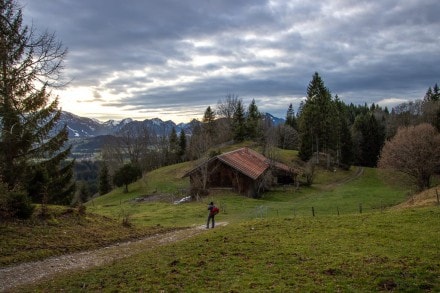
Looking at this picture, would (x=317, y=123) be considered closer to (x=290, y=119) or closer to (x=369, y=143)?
(x=369, y=143)

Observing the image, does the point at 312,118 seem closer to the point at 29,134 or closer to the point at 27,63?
the point at 29,134

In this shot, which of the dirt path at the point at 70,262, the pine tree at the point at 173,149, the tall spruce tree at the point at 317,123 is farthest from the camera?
the pine tree at the point at 173,149

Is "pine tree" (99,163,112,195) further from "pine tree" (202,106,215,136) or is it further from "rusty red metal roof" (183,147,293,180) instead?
"rusty red metal roof" (183,147,293,180)

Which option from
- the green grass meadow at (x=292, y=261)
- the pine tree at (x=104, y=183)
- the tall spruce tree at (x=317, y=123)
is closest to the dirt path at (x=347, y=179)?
the tall spruce tree at (x=317, y=123)

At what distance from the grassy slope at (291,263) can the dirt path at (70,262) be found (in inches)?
41.7

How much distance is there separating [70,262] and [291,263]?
30.6 feet

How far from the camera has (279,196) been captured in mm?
53094

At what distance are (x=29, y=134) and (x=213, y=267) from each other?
1644 centimetres

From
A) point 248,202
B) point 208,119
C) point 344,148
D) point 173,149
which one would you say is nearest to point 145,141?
point 173,149

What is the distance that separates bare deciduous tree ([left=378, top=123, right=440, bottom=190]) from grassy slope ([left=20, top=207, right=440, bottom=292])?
2464cm

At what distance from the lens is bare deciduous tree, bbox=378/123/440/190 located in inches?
1644

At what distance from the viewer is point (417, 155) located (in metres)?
42.0

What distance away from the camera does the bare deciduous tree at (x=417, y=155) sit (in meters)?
41.8

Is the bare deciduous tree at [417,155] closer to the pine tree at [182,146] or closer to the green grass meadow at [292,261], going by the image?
the green grass meadow at [292,261]
